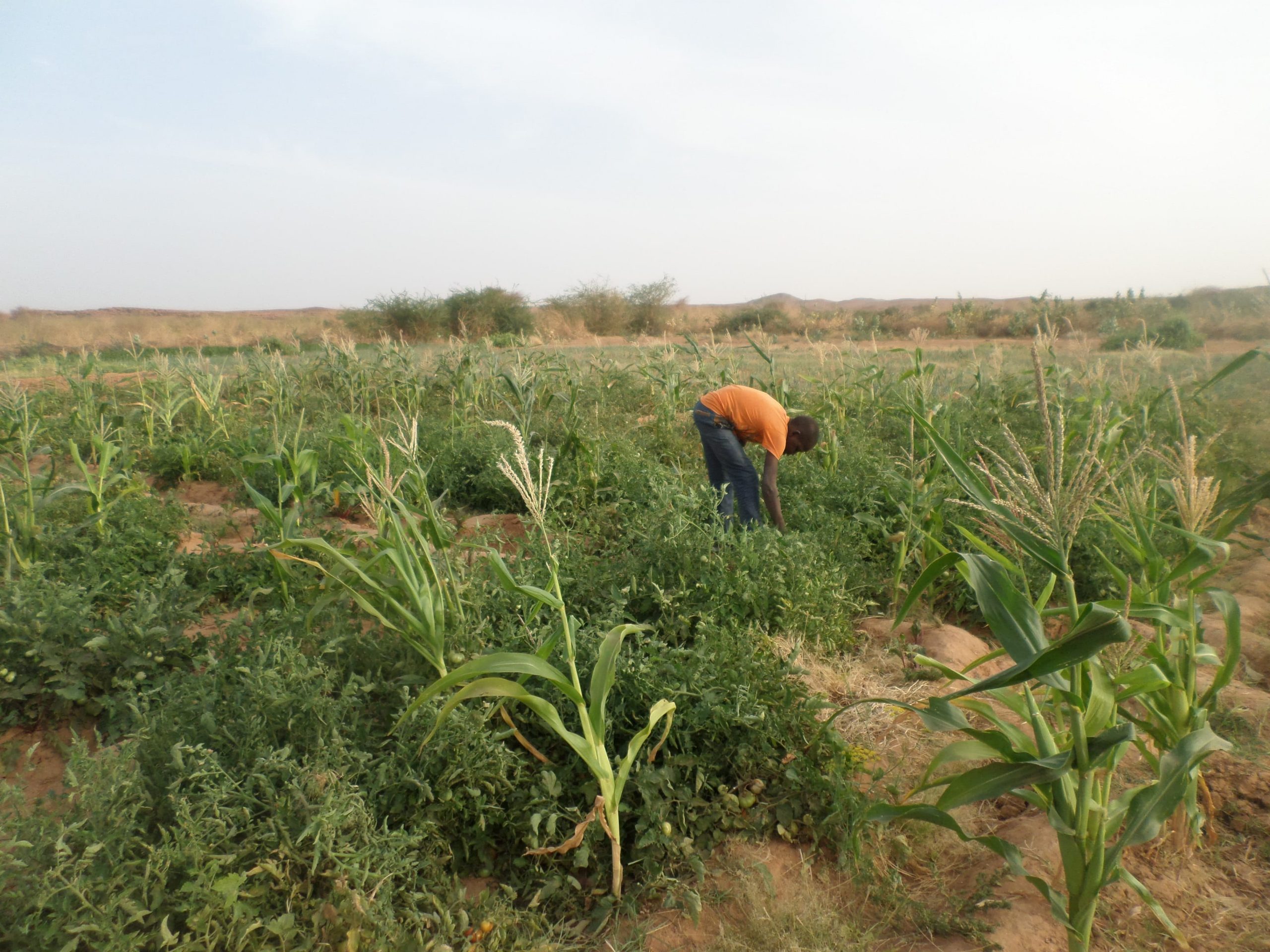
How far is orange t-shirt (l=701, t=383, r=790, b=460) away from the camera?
4.59 m

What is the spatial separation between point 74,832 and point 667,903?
1.68m

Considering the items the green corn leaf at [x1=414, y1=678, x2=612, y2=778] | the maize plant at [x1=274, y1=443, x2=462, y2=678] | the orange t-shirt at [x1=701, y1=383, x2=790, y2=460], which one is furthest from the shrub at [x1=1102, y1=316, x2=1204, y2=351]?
the green corn leaf at [x1=414, y1=678, x2=612, y2=778]

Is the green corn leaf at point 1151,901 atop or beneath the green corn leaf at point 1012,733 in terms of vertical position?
beneath

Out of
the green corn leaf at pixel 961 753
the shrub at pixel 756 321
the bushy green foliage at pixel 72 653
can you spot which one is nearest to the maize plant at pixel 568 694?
the green corn leaf at pixel 961 753

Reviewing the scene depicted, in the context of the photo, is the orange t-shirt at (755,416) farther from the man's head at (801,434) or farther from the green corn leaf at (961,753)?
the green corn leaf at (961,753)

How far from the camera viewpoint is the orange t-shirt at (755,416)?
15.1 ft

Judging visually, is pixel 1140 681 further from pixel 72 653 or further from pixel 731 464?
pixel 72 653

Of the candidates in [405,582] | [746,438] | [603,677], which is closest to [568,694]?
[603,677]

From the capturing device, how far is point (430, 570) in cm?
280

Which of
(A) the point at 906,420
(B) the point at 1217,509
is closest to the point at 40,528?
(B) the point at 1217,509

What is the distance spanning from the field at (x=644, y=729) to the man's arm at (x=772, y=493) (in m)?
0.28

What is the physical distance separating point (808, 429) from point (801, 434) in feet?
0.23

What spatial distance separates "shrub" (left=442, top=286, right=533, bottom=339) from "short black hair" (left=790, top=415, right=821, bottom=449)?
71.4ft

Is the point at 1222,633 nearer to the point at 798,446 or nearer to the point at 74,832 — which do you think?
the point at 798,446
